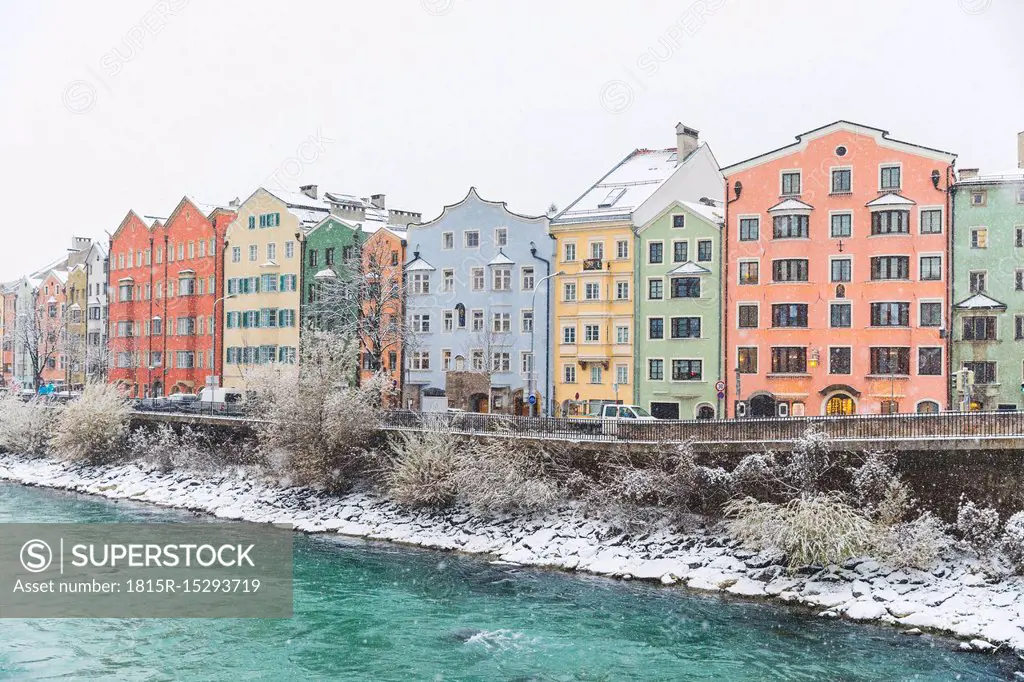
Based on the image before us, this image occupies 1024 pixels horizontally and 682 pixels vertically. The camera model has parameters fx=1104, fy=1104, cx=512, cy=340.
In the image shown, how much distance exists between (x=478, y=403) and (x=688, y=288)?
14392 millimetres

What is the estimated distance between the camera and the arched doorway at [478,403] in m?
64.2

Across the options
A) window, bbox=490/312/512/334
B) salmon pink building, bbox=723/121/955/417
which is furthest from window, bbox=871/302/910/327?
window, bbox=490/312/512/334

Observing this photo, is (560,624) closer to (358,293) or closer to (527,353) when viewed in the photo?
(527,353)

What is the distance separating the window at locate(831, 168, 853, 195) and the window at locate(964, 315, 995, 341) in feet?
27.6

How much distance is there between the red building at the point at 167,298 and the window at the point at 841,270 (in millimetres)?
46697

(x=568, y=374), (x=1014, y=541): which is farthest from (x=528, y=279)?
(x=1014, y=541)

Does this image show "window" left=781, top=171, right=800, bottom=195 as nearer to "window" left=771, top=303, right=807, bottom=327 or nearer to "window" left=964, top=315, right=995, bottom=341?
"window" left=771, top=303, right=807, bottom=327

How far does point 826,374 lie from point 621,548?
22104 mm

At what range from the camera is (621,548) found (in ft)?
121

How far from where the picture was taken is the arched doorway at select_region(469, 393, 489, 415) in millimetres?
64188

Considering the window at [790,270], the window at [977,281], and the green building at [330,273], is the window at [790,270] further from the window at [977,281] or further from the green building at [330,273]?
the green building at [330,273]

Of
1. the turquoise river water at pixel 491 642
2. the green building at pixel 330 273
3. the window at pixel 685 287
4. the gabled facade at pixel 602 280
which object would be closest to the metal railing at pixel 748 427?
the turquoise river water at pixel 491 642

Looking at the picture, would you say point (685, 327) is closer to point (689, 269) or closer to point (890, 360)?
point (689, 269)

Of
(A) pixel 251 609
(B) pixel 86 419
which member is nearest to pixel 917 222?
(A) pixel 251 609
